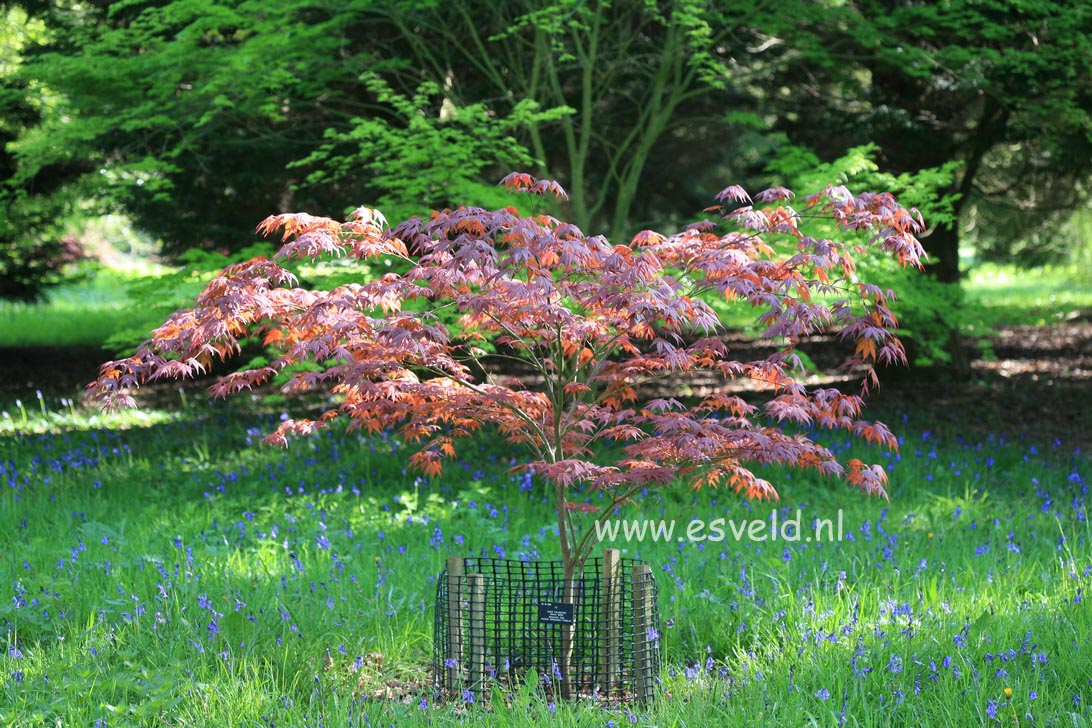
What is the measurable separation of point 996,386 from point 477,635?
29.6 ft

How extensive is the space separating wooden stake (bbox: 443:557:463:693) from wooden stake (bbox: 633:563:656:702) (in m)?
0.67

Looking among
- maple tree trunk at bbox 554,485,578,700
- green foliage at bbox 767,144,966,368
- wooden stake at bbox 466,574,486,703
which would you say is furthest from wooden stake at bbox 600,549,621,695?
green foliage at bbox 767,144,966,368

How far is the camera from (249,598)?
436 cm

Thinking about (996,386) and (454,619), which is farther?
(996,386)

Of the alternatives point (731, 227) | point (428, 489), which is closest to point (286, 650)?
point (428, 489)

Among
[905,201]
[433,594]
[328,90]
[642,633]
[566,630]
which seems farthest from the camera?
[328,90]

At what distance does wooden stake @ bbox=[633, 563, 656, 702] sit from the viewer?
3.62m

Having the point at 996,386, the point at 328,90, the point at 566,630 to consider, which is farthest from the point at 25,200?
the point at 996,386

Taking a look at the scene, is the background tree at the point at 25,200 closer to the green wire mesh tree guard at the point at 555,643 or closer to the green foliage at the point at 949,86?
the green wire mesh tree guard at the point at 555,643

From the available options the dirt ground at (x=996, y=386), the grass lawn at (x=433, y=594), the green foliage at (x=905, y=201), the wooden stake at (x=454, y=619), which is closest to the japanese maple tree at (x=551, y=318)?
the wooden stake at (x=454, y=619)

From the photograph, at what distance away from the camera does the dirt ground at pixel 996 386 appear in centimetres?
912

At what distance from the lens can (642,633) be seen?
12.0ft

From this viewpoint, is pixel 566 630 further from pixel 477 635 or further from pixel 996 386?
pixel 996 386

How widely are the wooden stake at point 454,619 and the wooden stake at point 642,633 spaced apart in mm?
665
